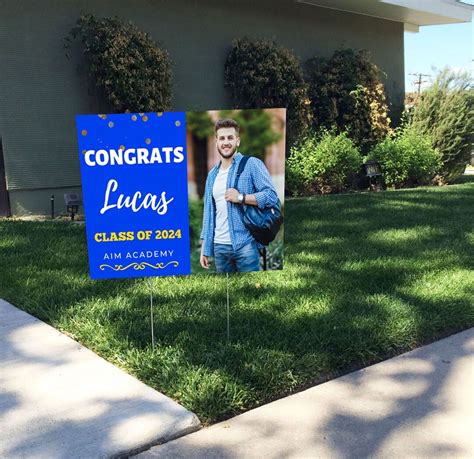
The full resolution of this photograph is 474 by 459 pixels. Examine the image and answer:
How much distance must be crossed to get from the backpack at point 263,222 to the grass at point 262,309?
27.7 inches

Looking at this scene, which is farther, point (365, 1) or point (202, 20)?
point (365, 1)

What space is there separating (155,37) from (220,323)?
8.38 meters

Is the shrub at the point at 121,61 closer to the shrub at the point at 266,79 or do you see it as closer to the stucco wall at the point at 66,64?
the stucco wall at the point at 66,64

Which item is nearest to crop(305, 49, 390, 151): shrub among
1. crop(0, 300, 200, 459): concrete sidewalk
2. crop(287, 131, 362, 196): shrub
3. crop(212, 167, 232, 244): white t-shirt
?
crop(287, 131, 362, 196): shrub

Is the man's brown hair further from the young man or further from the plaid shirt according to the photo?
the plaid shirt

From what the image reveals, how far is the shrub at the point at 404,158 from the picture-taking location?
13.3 metres

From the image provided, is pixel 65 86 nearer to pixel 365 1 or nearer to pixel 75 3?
pixel 75 3

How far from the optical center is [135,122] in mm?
3262

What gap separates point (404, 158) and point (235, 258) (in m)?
10.6

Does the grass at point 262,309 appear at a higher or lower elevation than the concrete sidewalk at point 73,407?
higher

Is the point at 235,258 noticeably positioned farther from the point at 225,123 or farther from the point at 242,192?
the point at 225,123

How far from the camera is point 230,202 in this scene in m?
3.41

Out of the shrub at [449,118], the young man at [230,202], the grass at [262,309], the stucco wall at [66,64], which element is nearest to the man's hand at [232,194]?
the young man at [230,202]

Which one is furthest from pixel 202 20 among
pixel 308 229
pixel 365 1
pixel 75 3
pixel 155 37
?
pixel 308 229
